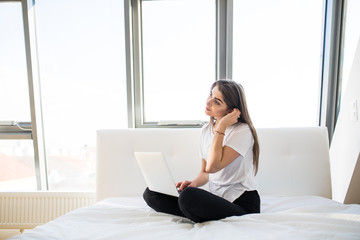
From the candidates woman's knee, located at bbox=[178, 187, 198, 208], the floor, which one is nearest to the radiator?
the floor

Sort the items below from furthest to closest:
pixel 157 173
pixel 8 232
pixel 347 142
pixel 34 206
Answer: pixel 8 232, pixel 34 206, pixel 347 142, pixel 157 173

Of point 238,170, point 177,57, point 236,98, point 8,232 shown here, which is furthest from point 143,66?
point 8,232

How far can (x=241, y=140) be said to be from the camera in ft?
3.68

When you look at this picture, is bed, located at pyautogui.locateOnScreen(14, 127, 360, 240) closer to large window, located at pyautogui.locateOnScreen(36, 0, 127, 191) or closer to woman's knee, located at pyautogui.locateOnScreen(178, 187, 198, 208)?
woman's knee, located at pyautogui.locateOnScreen(178, 187, 198, 208)

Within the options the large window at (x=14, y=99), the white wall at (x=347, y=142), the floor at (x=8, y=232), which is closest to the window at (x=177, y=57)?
the white wall at (x=347, y=142)

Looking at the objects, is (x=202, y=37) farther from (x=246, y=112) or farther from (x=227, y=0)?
(x=246, y=112)

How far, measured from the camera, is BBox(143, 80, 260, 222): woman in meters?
0.99

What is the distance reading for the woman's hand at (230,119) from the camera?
116 cm

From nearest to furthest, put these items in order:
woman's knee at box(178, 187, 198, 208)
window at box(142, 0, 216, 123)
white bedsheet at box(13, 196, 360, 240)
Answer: white bedsheet at box(13, 196, 360, 240), woman's knee at box(178, 187, 198, 208), window at box(142, 0, 216, 123)

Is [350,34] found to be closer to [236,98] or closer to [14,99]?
[236,98]

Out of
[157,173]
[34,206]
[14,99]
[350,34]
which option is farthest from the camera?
[14,99]

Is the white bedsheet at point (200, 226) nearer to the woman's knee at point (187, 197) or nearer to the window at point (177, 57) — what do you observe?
the woman's knee at point (187, 197)

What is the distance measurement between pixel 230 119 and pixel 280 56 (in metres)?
1.09

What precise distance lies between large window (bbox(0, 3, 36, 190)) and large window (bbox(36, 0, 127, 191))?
18 centimetres
